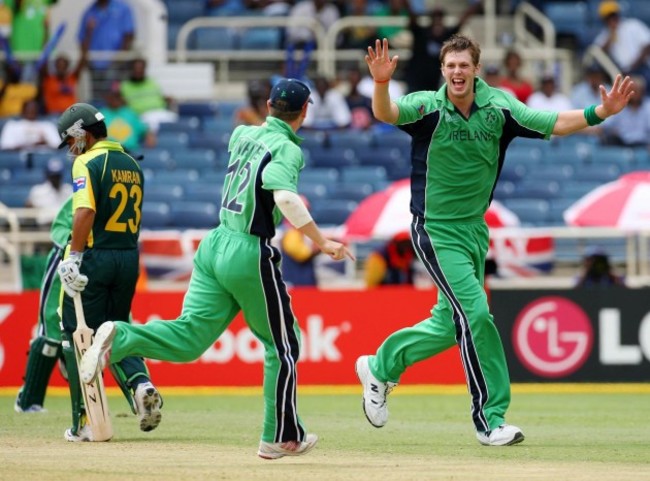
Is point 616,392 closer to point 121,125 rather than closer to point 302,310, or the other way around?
point 302,310

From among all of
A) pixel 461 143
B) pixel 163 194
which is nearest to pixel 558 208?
pixel 163 194

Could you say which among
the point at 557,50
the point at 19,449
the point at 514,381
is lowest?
the point at 514,381

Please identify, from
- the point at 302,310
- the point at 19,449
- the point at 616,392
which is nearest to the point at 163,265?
the point at 302,310

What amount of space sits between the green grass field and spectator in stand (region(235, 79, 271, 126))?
21.8 feet

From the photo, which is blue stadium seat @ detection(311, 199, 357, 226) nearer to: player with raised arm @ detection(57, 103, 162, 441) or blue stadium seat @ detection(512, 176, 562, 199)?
blue stadium seat @ detection(512, 176, 562, 199)

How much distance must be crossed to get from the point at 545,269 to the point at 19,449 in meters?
10.4

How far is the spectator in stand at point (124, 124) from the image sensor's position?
22.1 metres

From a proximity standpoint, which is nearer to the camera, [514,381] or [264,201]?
[264,201]

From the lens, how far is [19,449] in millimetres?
10000

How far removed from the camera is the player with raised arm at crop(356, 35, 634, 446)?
1023 centimetres

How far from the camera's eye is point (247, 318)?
952cm

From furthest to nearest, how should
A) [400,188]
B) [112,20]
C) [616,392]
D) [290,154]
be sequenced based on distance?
[112,20]
[400,188]
[616,392]
[290,154]

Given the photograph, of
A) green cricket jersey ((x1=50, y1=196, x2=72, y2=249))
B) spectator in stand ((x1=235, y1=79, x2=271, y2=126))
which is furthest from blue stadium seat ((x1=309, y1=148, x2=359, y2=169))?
green cricket jersey ((x1=50, y1=196, x2=72, y2=249))

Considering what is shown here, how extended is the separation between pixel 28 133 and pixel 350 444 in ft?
41.1
